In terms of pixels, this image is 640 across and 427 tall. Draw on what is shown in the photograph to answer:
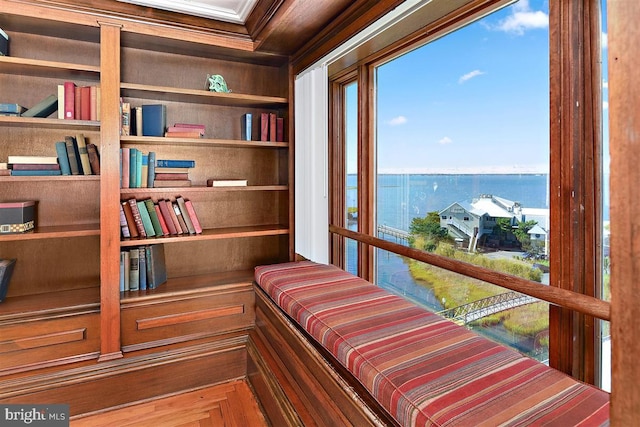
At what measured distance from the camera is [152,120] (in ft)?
7.42

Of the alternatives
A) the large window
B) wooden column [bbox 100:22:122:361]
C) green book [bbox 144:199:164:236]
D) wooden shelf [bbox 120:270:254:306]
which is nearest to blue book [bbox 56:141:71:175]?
wooden column [bbox 100:22:122:361]

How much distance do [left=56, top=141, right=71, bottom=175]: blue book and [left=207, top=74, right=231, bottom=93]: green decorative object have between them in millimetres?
919

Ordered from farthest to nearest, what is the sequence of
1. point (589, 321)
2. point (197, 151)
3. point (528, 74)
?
point (197, 151) → point (528, 74) → point (589, 321)

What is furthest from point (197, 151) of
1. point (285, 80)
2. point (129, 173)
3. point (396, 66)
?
point (396, 66)

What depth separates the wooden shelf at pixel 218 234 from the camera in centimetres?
217

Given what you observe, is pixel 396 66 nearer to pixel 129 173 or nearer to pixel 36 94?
pixel 129 173

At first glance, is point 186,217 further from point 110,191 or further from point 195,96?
point 195,96

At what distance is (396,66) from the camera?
2238 mm

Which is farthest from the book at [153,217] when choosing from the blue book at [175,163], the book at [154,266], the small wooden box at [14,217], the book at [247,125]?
the book at [247,125]

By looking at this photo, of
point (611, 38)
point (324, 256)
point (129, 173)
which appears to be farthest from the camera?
point (324, 256)

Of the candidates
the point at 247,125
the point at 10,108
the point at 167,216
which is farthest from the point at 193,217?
the point at 10,108

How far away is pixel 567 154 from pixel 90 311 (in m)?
2.40

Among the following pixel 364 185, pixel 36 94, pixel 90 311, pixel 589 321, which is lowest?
pixel 90 311

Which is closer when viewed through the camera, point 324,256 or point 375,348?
point 375,348
